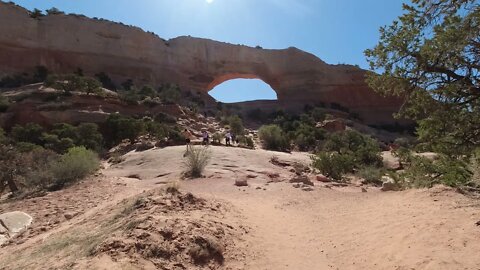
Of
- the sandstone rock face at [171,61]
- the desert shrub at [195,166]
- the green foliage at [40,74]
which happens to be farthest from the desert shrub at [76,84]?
the desert shrub at [195,166]

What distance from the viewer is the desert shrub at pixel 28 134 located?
25719 millimetres

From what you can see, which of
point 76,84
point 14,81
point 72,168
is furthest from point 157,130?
point 14,81

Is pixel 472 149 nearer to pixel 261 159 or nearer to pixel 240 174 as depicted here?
pixel 240 174

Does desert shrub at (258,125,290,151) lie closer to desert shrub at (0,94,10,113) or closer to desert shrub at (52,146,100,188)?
desert shrub at (52,146,100,188)

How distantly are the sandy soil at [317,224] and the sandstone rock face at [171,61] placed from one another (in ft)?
114

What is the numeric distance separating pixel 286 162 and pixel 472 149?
12847mm

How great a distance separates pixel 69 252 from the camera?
5.92 metres

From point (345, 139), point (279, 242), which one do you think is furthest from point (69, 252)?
point (345, 139)

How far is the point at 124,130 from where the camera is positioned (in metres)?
26.4

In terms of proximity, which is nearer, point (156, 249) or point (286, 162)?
point (156, 249)

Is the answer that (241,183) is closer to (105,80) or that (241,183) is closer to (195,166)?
(195,166)

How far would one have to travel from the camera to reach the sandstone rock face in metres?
43.2

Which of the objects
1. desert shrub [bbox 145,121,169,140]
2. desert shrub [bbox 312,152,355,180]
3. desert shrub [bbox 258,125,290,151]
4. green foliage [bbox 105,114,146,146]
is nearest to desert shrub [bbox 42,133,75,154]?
green foliage [bbox 105,114,146,146]

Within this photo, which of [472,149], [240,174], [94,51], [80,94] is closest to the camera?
[472,149]
